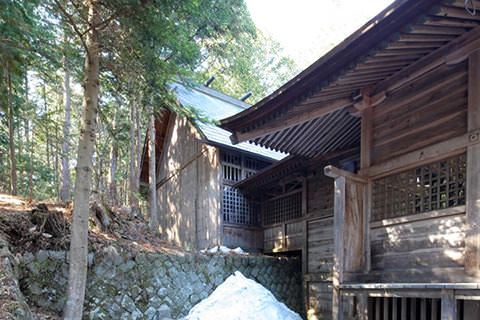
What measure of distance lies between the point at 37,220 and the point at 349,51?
581 centimetres

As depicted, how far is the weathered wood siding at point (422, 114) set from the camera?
3926mm

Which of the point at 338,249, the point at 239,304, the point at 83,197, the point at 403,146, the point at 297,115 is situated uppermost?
the point at 297,115

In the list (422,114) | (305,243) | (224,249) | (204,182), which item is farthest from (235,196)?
(422,114)

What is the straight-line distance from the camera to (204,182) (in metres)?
12.0

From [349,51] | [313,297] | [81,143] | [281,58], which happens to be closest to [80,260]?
[81,143]

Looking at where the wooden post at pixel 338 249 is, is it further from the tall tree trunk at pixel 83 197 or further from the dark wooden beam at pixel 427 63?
the tall tree trunk at pixel 83 197

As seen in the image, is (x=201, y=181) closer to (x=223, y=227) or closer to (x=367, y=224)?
(x=223, y=227)

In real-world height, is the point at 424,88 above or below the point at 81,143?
above

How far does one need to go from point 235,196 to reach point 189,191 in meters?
2.20

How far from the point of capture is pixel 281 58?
26219 mm

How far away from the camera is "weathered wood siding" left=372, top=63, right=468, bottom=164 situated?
155 inches

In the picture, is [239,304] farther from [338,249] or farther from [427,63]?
[427,63]

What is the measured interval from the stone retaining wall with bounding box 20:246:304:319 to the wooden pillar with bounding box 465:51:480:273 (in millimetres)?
5862

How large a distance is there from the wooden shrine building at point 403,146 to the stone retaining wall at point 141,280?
362 centimetres
